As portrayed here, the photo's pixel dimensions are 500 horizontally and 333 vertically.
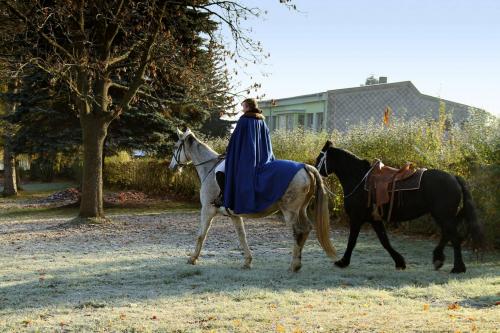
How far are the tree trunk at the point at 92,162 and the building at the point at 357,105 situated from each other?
664 inches

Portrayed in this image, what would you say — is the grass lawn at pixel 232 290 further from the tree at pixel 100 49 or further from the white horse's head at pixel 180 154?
the tree at pixel 100 49


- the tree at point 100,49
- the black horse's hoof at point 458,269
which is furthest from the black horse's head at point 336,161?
the tree at point 100,49

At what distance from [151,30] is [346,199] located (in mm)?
9191

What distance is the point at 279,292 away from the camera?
711 cm

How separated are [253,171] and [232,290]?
192cm

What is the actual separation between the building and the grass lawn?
759 inches

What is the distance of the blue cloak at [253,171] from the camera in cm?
833

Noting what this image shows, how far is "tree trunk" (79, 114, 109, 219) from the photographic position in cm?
1577

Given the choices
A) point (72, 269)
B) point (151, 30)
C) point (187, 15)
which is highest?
point (187, 15)

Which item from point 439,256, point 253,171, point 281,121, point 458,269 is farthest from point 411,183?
point 281,121

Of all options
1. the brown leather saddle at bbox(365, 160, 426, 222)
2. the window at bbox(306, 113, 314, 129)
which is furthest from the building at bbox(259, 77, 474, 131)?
the brown leather saddle at bbox(365, 160, 426, 222)

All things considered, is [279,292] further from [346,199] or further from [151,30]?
[151,30]

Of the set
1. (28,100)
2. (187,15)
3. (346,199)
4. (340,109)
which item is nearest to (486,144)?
(346,199)

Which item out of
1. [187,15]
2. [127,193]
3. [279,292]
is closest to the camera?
[279,292]
